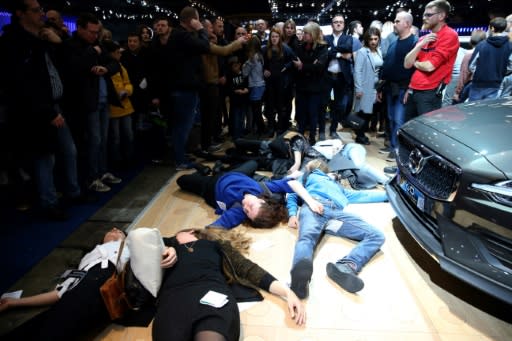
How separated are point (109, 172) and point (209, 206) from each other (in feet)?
5.00

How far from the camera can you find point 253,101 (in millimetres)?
5590

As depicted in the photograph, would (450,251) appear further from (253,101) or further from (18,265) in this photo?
(253,101)

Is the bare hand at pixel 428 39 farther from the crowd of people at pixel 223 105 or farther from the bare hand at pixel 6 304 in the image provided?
the bare hand at pixel 6 304

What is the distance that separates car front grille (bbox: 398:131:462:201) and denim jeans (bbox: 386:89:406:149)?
1.87 m

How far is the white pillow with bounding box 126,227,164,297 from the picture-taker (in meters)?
1.78

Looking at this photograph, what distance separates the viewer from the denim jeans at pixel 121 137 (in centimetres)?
402

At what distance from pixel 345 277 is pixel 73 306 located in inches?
62.8

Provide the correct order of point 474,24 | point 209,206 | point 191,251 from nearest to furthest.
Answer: point 191,251 < point 209,206 < point 474,24

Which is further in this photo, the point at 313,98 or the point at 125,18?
the point at 125,18

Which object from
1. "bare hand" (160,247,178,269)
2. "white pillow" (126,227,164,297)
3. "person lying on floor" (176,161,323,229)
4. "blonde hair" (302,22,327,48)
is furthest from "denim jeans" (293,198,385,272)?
"blonde hair" (302,22,327,48)

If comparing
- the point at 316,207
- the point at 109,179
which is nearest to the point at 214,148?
the point at 109,179

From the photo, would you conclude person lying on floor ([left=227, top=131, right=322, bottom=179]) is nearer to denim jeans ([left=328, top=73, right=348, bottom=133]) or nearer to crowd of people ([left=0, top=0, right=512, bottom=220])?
crowd of people ([left=0, top=0, right=512, bottom=220])

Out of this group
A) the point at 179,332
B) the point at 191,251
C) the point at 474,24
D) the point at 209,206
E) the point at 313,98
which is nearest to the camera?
the point at 179,332

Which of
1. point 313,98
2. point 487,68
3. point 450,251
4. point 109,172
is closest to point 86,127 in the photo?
point 109,172
